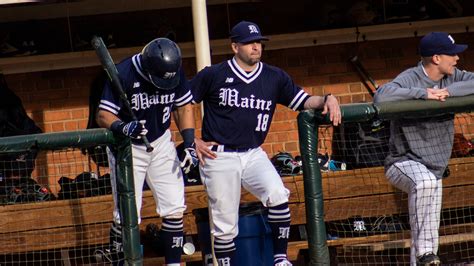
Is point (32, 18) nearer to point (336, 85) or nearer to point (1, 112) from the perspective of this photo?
point (1, 112)

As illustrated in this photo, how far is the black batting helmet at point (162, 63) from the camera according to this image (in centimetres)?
706

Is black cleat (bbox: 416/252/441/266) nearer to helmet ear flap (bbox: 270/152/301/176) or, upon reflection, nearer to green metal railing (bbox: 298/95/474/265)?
green metal railing (bbox: 298/95/474/265)

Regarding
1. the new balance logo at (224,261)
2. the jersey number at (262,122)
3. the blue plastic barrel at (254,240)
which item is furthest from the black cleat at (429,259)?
the jersey number at (262,122)

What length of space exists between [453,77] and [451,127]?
35 centimetres

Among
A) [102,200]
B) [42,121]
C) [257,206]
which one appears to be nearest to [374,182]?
[257,206]

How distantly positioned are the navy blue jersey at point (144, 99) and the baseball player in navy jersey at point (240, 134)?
21 centimetres

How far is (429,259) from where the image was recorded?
7270mm

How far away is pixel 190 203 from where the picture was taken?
873cm

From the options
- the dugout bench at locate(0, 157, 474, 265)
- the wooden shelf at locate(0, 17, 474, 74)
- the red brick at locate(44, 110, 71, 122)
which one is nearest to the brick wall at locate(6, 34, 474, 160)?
the red brick at locate(44, 110, 71, 122)

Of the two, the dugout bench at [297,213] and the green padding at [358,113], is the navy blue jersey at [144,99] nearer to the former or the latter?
the green padding at [358,113]

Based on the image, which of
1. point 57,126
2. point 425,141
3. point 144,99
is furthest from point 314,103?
point 57,126

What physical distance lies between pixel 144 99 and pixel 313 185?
121cm

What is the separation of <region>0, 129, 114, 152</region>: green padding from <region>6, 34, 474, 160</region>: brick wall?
291 cm

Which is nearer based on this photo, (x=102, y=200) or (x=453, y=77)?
(x=453, y=77)
